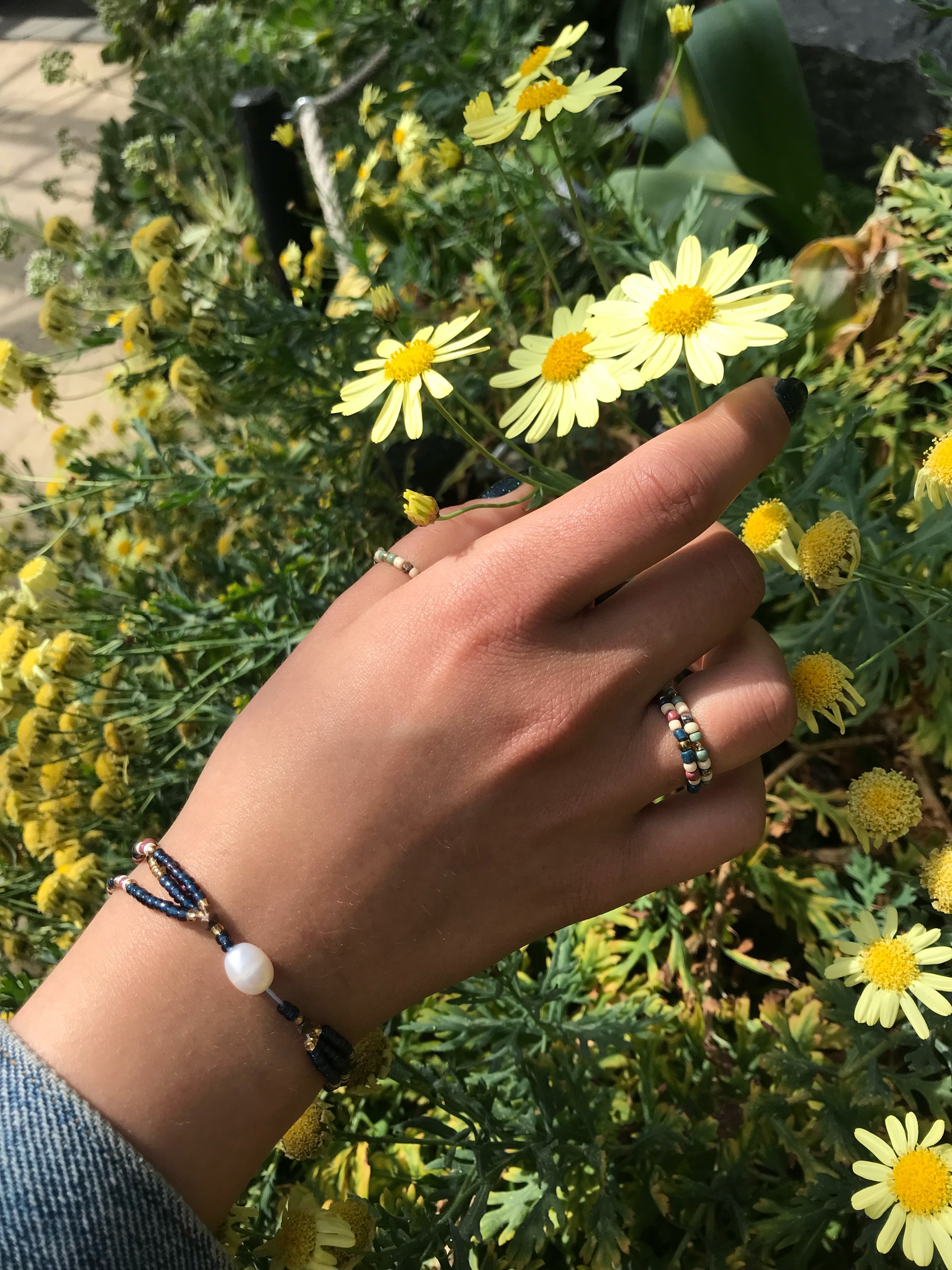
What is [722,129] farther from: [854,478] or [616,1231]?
[616,1231]

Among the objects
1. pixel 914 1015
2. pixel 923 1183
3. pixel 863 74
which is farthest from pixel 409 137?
pixel 923 1183

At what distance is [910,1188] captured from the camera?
2.63ft

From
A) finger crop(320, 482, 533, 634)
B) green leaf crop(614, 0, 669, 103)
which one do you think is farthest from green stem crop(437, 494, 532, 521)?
green leaf crop(614, 0, 669, 103)

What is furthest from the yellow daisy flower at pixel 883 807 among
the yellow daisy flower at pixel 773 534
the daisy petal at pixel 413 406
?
the daisy petal at pixel 413 406

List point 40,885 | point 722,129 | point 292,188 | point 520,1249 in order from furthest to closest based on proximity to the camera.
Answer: point 292,188
point 722,129
point 40,885
point 520,1249

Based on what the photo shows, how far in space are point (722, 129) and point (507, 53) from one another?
545 millimetres

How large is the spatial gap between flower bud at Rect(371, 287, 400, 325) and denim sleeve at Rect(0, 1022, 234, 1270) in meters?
0.75

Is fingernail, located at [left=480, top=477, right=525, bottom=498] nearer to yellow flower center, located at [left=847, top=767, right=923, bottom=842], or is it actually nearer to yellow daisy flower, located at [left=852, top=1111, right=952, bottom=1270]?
yellow flower center, located at [left=847, top=767, right=923, bottom=842]

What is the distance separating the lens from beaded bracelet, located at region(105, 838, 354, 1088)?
69 centimetres

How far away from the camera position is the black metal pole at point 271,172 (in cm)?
172

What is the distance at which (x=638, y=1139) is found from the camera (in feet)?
3.63

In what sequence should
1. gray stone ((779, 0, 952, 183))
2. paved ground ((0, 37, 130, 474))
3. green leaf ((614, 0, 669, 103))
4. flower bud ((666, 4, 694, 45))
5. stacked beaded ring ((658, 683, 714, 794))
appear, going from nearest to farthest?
stacked beaded ring ((658, 683, 714, 794)) < flower bud ((666, 4, 694, 45)) < gray stone ((779, 0, 952, 183)) < green leaf ((614, 0, 669, 103)) < paved ground ((0, 37, 130, 474))

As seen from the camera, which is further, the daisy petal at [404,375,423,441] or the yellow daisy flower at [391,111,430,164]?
the yellow daisy flower at [391,111,430,164]

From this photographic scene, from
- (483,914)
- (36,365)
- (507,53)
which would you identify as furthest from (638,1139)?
(507,53)
